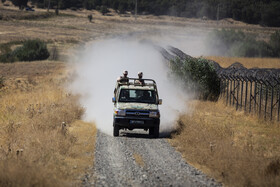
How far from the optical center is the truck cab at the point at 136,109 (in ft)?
66.0

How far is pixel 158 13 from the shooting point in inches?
6186

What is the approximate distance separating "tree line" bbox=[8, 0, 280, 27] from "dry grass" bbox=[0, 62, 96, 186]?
93673 mm

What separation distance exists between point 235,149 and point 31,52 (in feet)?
212

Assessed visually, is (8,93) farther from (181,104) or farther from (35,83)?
(181,104)

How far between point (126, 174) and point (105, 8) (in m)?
162

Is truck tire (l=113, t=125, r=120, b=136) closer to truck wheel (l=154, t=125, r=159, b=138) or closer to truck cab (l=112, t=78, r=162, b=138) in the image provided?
truck cab (l=112, t=78, r=162, b=138)

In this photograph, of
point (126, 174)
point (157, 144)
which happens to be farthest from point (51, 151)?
point (157, 144)

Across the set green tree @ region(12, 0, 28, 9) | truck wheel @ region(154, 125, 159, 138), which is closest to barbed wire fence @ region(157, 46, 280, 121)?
truck wheel @ region(154, 125, 159, 138)

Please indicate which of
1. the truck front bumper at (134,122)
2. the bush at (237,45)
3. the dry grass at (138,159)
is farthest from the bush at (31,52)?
the dry grass at (138,159)

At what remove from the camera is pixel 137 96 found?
69.3 feet

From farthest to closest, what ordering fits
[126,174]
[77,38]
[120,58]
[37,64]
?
[77,38], [37,64], [120,58], [126,174]

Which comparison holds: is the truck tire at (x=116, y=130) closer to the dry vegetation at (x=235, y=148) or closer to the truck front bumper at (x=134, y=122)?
the truck front bumper at (x=134, y=122)

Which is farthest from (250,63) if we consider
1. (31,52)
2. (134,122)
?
(134,122)

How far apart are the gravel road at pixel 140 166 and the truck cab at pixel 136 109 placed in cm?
67
